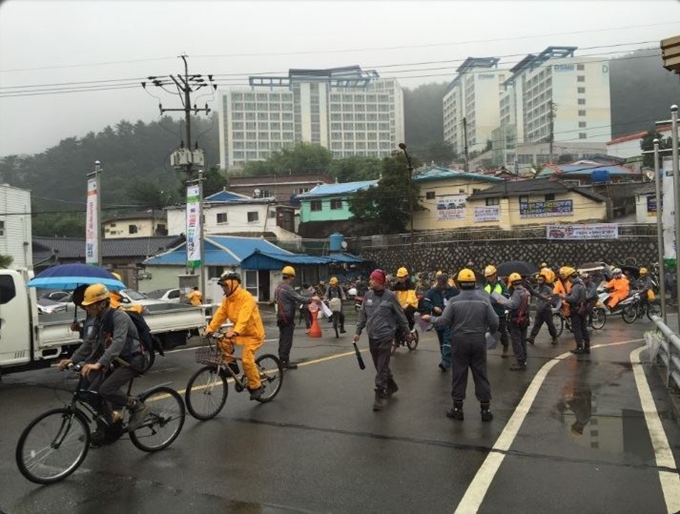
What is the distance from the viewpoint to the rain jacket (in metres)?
7.54

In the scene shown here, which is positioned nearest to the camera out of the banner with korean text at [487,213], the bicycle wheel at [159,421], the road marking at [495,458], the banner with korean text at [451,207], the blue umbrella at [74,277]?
the road marking at [495,458]

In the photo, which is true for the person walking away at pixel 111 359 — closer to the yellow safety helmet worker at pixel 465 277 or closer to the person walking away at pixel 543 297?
the yellow safety helmet worker at pixel 465 277

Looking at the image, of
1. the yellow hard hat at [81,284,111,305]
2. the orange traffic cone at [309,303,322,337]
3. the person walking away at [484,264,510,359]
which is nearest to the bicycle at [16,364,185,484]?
the yellow hard hat at [81,284,111,305]

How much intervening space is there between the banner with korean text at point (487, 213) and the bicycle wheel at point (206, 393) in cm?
3822

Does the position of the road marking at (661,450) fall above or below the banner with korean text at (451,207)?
below

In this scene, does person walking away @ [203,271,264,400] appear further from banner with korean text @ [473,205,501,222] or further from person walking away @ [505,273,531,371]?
banner with korean text @ [473,205,501,222]

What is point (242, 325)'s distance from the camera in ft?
23.5

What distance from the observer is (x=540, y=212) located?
4159 centimetres

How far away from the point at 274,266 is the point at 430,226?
15.9m

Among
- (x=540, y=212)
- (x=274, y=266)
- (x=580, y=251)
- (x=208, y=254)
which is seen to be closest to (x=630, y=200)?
(x=540, y=212)

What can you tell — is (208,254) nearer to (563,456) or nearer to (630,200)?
(563,456)

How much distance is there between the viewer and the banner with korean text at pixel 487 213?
42781 millimetres

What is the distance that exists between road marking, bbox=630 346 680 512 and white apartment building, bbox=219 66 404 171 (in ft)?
395

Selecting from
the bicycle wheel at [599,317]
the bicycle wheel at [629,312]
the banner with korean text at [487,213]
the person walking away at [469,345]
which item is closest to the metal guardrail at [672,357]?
the person walking away at [469,345]
